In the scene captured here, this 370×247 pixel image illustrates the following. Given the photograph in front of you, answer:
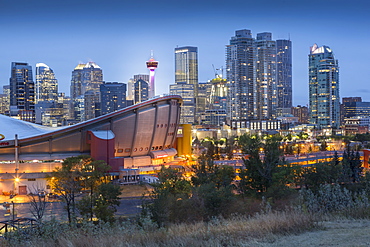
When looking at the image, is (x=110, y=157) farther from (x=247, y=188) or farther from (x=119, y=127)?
(x=247, y=188)

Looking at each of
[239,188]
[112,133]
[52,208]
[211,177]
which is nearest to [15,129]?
[112,133]

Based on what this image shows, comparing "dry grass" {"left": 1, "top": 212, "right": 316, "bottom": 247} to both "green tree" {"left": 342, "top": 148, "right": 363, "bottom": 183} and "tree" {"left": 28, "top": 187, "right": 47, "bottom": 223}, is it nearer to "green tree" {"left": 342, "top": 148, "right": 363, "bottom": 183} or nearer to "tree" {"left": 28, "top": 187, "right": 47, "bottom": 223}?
"tree" {"left": 28, "top": 187, "right": 47, "bottom": 223}

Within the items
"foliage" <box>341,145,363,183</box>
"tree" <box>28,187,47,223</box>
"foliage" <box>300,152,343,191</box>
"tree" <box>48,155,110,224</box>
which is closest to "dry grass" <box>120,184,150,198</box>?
"tree" <box>48,155,110,224</box>

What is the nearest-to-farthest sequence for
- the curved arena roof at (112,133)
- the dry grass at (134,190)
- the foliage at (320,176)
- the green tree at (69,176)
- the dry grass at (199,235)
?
the dry grass at (199,235) → the green tree at (69,176) → the foliage at (320,176) → the dry grass at (134,190) → the curved arena roof at (112,133)

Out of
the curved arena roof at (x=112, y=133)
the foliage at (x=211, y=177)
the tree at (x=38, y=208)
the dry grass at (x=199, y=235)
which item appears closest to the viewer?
the dry grass at (x=199, y=235)

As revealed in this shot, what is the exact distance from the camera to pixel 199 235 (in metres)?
12.4

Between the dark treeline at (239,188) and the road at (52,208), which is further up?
the dark treeline at (239,188)

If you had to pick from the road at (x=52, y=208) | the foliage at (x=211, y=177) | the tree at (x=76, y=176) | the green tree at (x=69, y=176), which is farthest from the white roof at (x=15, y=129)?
the foliage at (x=211, y=177)

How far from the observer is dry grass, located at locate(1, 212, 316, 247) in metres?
11.7

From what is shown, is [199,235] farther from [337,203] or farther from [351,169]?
[351,169]

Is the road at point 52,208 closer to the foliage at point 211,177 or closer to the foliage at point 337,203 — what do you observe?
the foliage at point 211,177

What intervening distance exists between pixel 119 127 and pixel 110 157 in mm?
5744

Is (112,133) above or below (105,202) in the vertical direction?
above

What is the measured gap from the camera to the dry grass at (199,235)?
1173 centimetres
